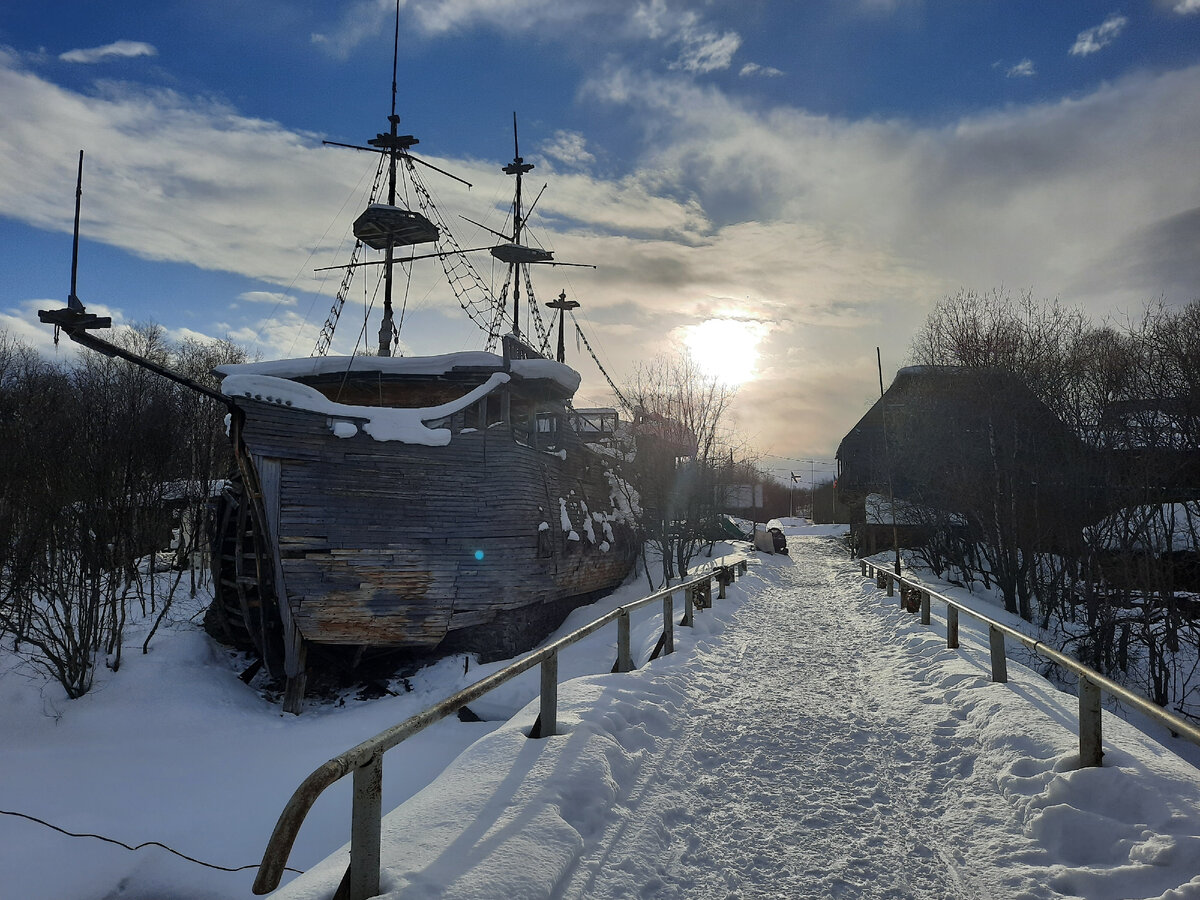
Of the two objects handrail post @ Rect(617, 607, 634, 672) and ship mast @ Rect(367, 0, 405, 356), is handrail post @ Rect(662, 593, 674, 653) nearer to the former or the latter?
handrail post @ Rect(617, 607, 634, 672)

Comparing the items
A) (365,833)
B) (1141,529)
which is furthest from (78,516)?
(1141,529)

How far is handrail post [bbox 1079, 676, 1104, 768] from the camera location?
418 cm

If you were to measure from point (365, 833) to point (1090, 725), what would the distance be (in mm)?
4222

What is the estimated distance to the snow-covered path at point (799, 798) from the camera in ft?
11.2

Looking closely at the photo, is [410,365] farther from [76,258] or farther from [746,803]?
[746,803]

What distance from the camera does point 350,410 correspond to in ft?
47.2

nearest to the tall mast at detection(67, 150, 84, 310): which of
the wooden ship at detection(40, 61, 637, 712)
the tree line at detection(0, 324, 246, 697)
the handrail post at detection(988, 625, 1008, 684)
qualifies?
the wooden ship at detection(40, 61, 637, 712)

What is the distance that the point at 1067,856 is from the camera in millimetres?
3553

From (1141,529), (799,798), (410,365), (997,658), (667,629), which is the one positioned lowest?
(799,798)

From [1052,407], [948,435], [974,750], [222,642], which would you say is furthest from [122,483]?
[1052,407]

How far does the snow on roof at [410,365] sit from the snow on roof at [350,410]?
1.72 meters

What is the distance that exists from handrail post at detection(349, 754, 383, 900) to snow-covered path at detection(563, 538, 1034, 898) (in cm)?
91

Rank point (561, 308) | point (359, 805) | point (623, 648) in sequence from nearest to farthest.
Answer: point (359, 805) < point (623, 648) < point (561, 308)

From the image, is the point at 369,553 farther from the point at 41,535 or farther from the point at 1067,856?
the point at 1067,856
